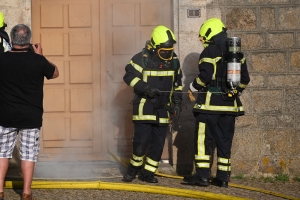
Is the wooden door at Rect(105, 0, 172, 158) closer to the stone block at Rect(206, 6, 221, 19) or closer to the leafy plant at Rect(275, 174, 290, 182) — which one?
the stone block at Rect(206, 6, 221, 19)

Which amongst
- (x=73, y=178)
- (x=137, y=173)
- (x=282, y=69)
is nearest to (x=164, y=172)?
(x=137, y=173)

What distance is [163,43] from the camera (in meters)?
8.63

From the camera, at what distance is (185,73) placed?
31.5 ft

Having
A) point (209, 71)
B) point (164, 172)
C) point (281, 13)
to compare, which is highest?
point (281, 13)

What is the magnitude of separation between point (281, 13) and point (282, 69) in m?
0.79

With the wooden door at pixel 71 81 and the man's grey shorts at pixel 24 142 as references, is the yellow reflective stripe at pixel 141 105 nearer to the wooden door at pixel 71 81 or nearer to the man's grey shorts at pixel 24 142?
the wooden door at pixel 71 81

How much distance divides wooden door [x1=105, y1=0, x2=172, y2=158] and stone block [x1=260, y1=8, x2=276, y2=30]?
133 centimetres

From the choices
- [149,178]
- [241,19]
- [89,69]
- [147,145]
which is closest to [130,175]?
[149,178]

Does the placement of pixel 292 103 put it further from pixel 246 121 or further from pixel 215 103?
pixel 215 103

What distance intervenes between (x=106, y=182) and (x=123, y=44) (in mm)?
2687

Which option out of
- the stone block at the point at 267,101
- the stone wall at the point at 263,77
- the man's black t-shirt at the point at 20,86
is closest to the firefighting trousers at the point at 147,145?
the stone wall at the point at 263,77

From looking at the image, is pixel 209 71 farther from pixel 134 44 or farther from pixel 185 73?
pixel 134 44

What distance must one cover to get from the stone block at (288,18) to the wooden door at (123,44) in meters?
1.59

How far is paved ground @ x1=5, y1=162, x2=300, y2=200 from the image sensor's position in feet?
25.9
